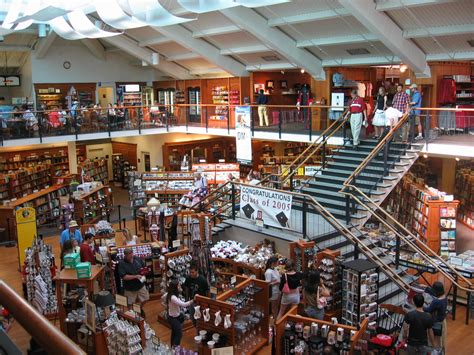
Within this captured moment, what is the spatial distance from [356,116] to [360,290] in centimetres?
620

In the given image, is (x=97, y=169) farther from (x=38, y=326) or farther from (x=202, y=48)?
(x=38, y=326)

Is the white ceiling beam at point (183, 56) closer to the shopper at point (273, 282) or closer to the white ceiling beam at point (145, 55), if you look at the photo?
the white ceiling beam at point (145, 55)

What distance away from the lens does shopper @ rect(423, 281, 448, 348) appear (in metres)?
7.33

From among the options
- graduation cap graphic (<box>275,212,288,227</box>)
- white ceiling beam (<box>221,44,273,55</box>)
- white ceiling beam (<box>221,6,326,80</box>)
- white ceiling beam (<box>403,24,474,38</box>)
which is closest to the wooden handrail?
graduation cap graphic (<box>275,212,288,227</box>)

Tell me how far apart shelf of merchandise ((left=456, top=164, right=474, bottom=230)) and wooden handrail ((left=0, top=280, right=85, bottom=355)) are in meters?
16.5

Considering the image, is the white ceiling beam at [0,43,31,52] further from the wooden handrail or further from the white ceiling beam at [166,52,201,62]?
the wooden handrail

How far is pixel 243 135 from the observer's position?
17.0 metres

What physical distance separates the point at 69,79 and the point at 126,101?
127 inches

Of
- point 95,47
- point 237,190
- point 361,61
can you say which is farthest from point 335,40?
point 95,47

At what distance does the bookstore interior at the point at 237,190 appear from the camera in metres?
7.66

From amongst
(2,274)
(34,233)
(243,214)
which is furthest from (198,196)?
(2,274)

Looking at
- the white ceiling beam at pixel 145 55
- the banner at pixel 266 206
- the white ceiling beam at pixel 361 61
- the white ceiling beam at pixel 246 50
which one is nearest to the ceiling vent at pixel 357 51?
the white ceiling beam at pixel 361 61

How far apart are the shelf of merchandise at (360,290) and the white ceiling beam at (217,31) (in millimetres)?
11280

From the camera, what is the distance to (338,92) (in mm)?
18938
